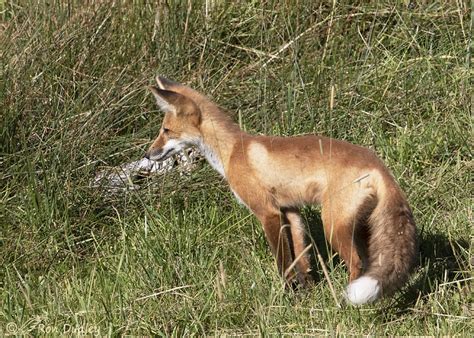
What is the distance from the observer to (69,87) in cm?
741

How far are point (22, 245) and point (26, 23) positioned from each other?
7.35 feet

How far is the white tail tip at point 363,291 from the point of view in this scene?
4.73m

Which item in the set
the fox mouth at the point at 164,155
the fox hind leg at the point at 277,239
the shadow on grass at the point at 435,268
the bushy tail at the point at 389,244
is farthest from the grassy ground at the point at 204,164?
the fox mouth at the point at 164,155

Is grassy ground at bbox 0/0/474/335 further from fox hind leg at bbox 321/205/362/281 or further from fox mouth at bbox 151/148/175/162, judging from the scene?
fox mouth at bbox 151/148/175/162

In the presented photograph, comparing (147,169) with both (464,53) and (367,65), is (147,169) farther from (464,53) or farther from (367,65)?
(464,53)

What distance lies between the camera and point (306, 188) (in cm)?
568

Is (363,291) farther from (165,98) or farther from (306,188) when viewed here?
(165,98)

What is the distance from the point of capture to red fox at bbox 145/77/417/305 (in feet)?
16.9

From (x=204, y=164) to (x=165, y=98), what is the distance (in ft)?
3.37

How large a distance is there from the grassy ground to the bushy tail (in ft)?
0.79

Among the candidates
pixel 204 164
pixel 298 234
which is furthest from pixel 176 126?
pixel 298 234

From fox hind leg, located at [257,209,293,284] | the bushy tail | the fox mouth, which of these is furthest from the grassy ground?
the fox mouth

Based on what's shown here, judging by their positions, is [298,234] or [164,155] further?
[164,155]

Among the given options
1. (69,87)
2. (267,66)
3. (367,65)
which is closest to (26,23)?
(69,87)
